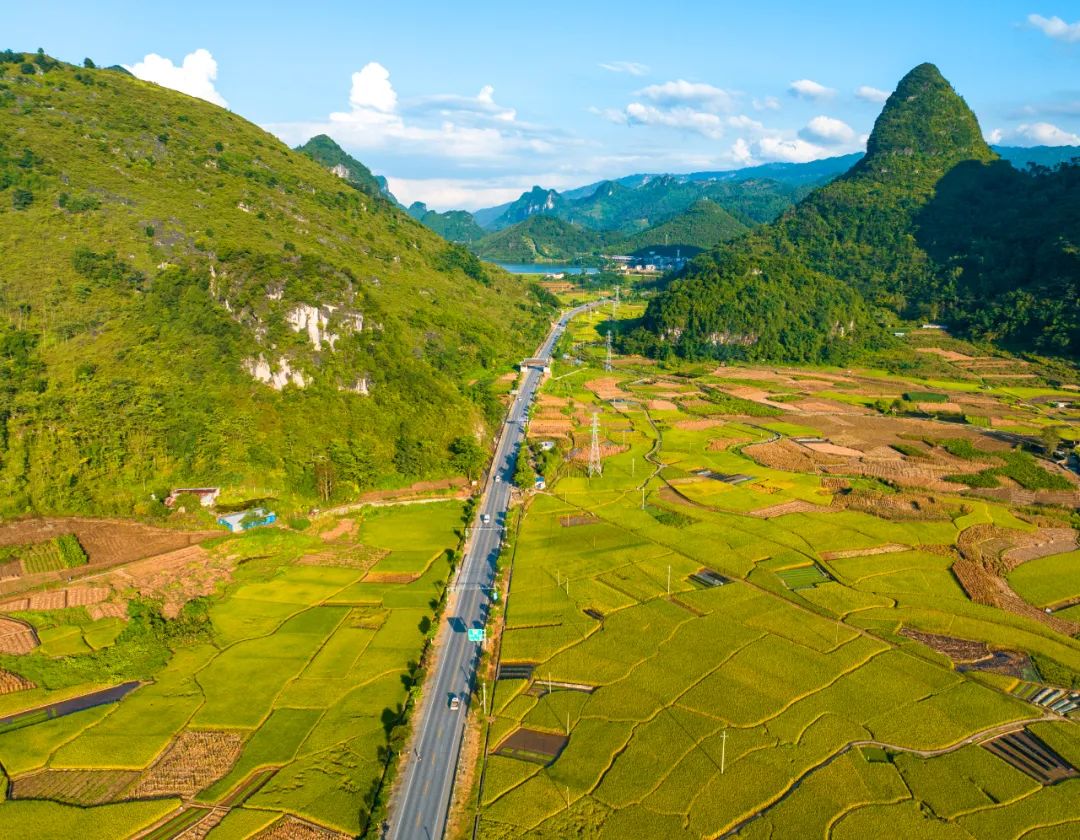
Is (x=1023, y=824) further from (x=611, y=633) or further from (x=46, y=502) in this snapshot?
(x=46, y=502)

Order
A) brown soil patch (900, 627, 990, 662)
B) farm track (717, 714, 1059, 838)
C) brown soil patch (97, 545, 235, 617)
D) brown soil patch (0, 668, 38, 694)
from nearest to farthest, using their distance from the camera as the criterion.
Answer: farm track (717, 714, 1059, 838), brown soil patch (0, 668, 38, 694), brown soil patch (900, 627, 990, 662), brown soil patch (97, 545, 235, 617)

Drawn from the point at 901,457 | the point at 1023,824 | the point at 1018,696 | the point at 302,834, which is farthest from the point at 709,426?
the point at 302,834

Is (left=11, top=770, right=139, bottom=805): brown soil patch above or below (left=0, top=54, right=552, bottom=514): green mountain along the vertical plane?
below

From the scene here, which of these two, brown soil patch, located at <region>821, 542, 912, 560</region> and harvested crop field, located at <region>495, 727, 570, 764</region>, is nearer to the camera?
harvested crop field, located at <region>495, 727, 570, 764</region>

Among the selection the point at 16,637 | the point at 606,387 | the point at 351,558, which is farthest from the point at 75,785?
the point at 606,387

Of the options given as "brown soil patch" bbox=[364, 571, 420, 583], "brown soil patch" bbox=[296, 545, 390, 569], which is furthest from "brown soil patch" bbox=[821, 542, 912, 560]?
"brown soil patch" bbox=[296, 545, 390, 569]

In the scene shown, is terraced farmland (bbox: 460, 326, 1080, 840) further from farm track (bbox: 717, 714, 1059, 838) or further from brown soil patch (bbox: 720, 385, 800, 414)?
brown soil patch (bbox: 720, 385, 800, 414)

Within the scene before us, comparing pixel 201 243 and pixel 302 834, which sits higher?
pixel 201 243

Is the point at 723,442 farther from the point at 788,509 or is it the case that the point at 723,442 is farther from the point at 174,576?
the point at 174,576
